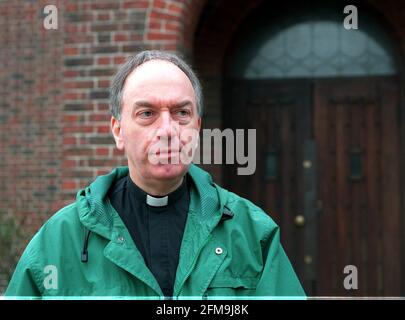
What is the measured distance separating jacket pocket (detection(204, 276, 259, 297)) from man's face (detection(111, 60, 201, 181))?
1.16ft

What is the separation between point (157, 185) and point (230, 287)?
0.40 m

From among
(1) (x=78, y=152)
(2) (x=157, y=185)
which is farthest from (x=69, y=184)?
(2) (x=157, y=185)

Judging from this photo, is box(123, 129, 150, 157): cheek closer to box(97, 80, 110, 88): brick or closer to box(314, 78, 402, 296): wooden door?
box(97, 80, 110, 88): brick

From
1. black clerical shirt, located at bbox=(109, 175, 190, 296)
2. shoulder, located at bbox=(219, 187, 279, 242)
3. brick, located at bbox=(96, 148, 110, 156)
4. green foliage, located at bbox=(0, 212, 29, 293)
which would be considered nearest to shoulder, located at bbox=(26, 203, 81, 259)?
black clerical shirt, located at bbox=(109, 175, 190, 296)

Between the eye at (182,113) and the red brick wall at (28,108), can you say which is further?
the red brick wall at (28,108)

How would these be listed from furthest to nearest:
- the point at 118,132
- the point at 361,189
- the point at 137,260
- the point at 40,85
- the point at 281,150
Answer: the point at 40,85, the point at 281,150, the point at 361,189, the point at 118,132, the point at 137,260

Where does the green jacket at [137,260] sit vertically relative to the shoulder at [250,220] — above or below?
below

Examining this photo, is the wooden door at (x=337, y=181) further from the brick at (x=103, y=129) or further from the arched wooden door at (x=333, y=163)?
the brick at (x=103, y=129)

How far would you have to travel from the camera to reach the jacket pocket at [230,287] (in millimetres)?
1769

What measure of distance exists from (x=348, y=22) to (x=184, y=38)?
2.23 m

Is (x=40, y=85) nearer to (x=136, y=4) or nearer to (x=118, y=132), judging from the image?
(x=136, y=4)

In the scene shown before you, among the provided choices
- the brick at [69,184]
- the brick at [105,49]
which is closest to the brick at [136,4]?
the brick at [105,49]

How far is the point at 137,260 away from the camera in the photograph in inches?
69.2
